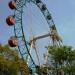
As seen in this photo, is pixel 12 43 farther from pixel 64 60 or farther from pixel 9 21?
pixel 64 60

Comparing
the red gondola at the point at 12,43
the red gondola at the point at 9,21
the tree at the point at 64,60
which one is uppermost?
the red gondola at the point at 9,21

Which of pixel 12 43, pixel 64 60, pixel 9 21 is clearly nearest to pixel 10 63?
pixel 12 43

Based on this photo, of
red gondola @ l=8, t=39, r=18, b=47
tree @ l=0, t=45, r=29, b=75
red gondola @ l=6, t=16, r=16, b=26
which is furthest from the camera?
red gondola @ l=6, t=16, r=16, b=26

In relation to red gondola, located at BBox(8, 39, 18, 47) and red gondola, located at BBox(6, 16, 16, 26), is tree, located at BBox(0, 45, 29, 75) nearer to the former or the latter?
red gondola, located at BBox(8, 39, 18, 47)

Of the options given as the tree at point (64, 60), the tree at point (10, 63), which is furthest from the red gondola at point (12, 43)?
the tree at point (64, 60)

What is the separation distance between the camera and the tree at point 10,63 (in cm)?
4194

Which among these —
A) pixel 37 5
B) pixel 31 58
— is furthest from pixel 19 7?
pixel 31 58

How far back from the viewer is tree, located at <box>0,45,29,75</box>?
41938mm

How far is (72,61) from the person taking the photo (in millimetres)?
42562

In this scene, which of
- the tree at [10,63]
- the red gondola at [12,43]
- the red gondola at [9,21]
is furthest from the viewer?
the red gondola at [9,21]

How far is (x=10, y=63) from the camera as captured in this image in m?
42.4

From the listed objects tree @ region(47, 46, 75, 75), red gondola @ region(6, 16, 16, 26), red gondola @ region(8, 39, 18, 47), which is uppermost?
red gondola @ region(6, 16, 16, 26)

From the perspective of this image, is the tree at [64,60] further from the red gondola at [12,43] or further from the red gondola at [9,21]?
the red gondola at [9,21]

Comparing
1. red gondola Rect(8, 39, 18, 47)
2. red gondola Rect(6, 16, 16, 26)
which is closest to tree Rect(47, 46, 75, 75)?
red gondola Rect(8, 39, 18, 47)
